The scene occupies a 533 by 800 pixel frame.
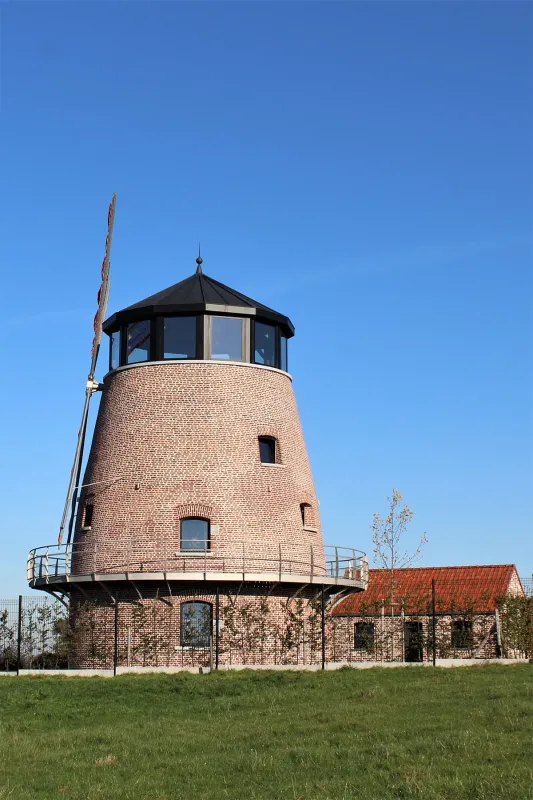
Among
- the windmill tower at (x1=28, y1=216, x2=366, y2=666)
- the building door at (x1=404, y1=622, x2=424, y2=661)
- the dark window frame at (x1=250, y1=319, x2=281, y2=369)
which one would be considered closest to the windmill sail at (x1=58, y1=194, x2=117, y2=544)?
the windmill tower at (x1=28, y1=216, x2=366, y2=666)

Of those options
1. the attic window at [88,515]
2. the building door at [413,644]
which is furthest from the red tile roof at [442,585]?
the attic window at [88,515]

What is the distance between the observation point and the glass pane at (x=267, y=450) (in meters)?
32.8

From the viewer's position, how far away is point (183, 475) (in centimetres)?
3128

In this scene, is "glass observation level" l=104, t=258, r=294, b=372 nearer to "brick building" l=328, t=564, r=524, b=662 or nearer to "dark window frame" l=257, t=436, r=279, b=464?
"dark window frame" l=257, t=436, r=279, b=464

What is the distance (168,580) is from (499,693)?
1159cm

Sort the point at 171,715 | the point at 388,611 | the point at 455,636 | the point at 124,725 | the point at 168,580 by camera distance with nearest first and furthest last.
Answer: the point at 124,725 → the point at 171,715 → the point at 168,580 → the point at 455,636 → the point at 388,611

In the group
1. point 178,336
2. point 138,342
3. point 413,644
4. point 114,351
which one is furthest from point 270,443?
point 413,644

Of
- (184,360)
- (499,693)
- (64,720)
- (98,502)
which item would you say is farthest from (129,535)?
(499,693)

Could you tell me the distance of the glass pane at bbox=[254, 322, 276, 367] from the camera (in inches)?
1315

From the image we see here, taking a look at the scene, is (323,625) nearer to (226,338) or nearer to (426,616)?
(226,338)

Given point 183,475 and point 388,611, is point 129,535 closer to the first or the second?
point 183,475

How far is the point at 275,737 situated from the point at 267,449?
1577 centimetres

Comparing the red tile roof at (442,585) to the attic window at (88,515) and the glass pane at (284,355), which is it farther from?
the attic window at (88,515)

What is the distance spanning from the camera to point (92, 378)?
35.3 meters
